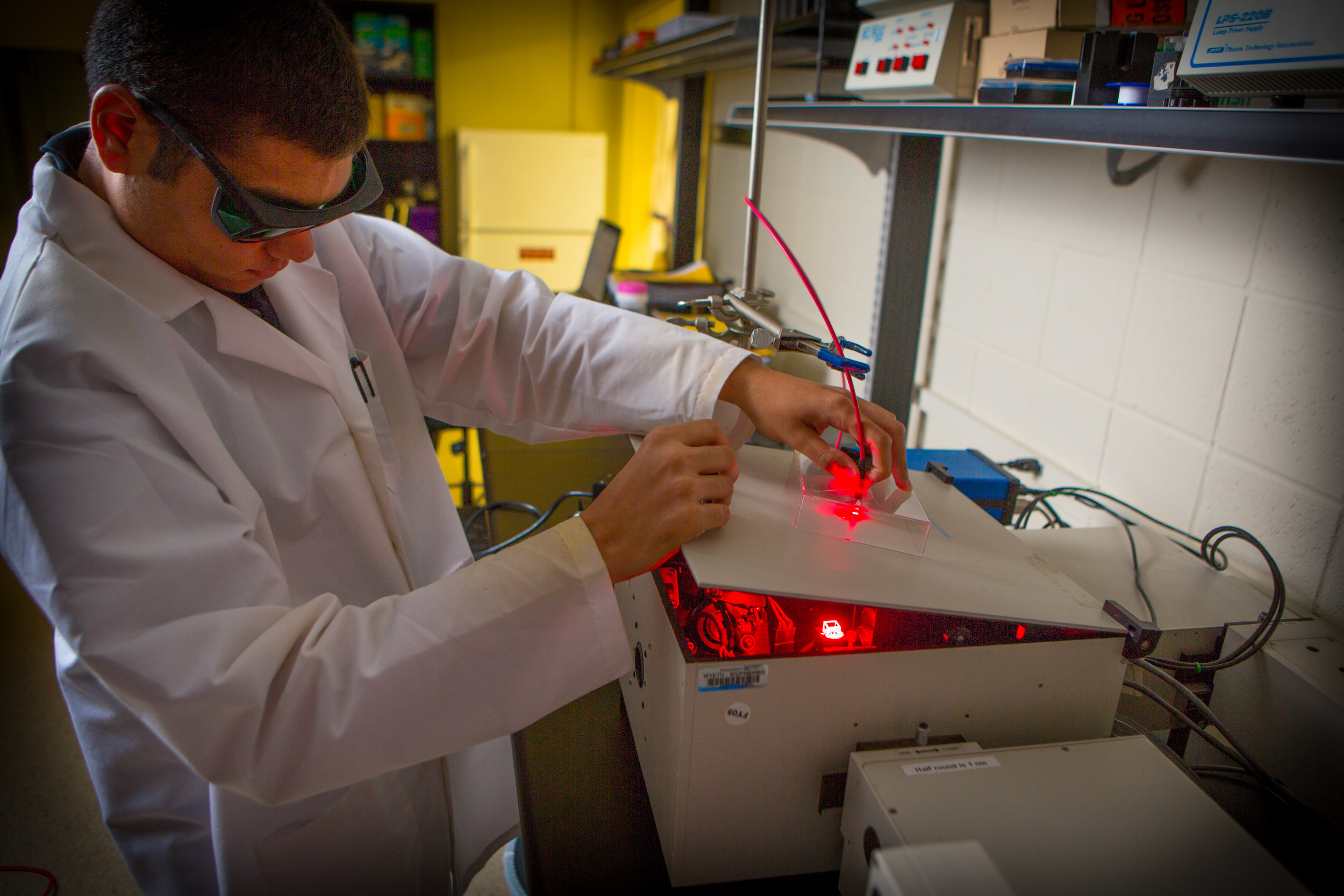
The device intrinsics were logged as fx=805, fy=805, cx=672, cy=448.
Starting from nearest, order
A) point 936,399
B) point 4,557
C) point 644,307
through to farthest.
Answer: point 4,557
point 936,399
point 644,307

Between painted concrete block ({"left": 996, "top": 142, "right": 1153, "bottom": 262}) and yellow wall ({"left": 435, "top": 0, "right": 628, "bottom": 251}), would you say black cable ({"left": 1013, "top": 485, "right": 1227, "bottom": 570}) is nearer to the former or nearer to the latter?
painted concrete block ({"left": 996, "top": 142, "right": 1153, "bottom": 262})

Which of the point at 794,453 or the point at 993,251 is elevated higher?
the point at 993,251

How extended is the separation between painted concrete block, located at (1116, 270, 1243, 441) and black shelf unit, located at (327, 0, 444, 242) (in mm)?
3889

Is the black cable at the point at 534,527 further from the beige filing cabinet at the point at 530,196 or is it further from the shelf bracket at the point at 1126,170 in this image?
the beige filing cabinet at the point at 530,196

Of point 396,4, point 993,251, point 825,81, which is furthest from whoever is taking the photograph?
point 396,4

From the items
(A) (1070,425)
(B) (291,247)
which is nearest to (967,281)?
(A) (1070,425)

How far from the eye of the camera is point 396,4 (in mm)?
4184

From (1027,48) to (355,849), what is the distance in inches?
47.6

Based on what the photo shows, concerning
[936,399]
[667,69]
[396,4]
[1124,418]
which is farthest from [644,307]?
[396,4]

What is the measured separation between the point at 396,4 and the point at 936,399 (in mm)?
3882

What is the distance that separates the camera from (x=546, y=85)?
4.41 metres

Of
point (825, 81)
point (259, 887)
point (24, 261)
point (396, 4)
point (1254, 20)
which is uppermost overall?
point (396, 4)

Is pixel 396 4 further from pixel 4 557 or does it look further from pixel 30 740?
pixel 4 557

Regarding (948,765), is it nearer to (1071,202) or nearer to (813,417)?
(813,417)
